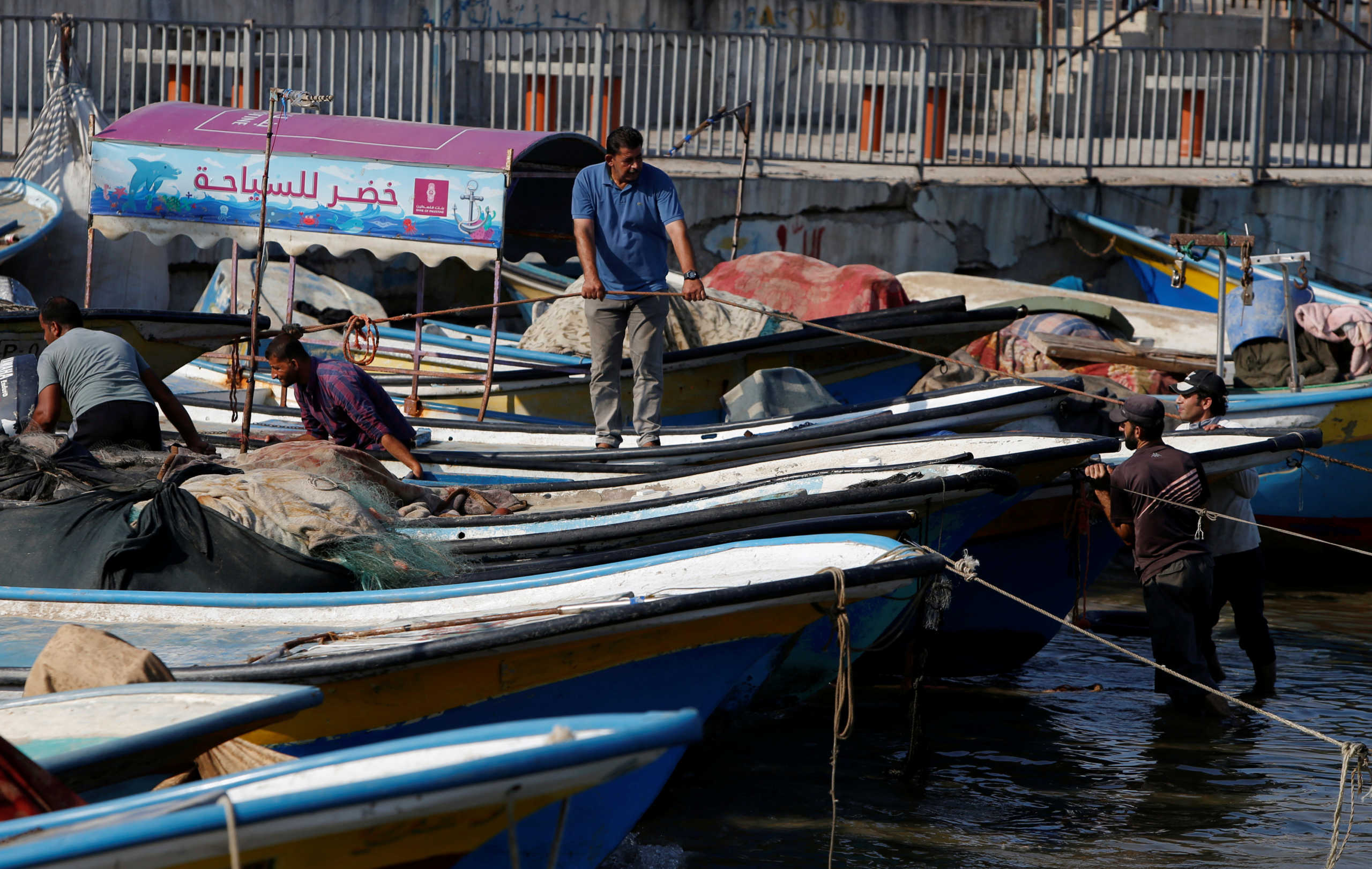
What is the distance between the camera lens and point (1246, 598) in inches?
264

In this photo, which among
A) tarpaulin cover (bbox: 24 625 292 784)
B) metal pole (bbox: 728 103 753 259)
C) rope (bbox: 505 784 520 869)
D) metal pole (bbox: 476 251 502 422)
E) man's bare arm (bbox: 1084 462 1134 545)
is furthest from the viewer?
metal pole (bbox: 728 103 753 259)

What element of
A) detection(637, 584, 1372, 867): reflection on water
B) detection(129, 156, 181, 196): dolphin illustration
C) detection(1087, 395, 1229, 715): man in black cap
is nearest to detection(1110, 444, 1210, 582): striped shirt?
detection(1087, 395, 1229, 715): man in black cap

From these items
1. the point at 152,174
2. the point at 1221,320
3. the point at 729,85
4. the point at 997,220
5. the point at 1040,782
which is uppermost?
the point at 729,85

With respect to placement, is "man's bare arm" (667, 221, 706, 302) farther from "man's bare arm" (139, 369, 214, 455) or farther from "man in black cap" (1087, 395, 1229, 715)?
"man's bare arm" (139, 369, 214, 455)

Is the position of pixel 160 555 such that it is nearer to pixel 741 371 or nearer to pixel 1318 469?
pixel 741 371

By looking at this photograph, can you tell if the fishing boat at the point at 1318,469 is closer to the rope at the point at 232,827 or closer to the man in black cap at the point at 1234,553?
the man in black cap at the point at 1234,553

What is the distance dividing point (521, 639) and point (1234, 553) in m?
4.06

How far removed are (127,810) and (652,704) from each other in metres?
2.12

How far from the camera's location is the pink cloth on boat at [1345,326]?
31.3 ft

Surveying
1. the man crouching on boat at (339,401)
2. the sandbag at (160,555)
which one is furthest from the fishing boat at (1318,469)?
the sandbag at (160,555)

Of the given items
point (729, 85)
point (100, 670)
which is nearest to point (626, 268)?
point (100, 670)

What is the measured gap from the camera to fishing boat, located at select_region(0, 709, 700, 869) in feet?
7.97

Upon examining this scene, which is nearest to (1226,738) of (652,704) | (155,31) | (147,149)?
(652,704)

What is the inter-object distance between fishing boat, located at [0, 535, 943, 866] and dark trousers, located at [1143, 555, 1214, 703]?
7.11ft
